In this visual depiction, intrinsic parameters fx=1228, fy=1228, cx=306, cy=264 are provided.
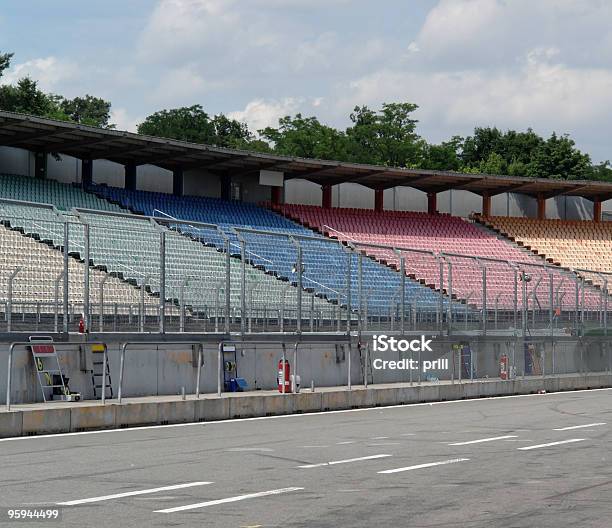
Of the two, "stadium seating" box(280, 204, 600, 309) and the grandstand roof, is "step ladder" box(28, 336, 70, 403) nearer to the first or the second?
"stadium seating" box(280, 204, 600, 309)

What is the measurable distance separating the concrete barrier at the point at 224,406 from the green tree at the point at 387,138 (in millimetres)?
85842

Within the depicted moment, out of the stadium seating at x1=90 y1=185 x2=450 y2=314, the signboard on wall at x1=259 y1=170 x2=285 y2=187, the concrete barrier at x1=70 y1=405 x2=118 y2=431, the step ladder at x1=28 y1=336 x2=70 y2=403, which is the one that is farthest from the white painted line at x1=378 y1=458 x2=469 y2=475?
the signboard on wall at x1=259 y1=170 x2=285 y2=187

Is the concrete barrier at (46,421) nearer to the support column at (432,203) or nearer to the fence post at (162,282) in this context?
the fence post at (162,282)

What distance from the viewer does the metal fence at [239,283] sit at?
21.5 m

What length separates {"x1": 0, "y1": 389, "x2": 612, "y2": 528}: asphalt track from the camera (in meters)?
9.99

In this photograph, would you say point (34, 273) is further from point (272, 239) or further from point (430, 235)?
point (430, 235)

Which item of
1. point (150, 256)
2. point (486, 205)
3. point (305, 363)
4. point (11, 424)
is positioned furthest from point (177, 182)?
point (11, 424)

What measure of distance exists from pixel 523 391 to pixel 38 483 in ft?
78.1

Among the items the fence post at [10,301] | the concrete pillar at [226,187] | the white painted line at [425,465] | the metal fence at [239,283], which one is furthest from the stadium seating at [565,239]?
the white painted line at [425,465]

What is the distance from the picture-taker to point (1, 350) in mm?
20797

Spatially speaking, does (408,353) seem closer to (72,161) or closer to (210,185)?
(72,161)

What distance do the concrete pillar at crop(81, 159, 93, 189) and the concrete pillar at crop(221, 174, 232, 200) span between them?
27.7 feet

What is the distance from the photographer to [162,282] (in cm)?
2388

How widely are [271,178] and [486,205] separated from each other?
52.9 feet
